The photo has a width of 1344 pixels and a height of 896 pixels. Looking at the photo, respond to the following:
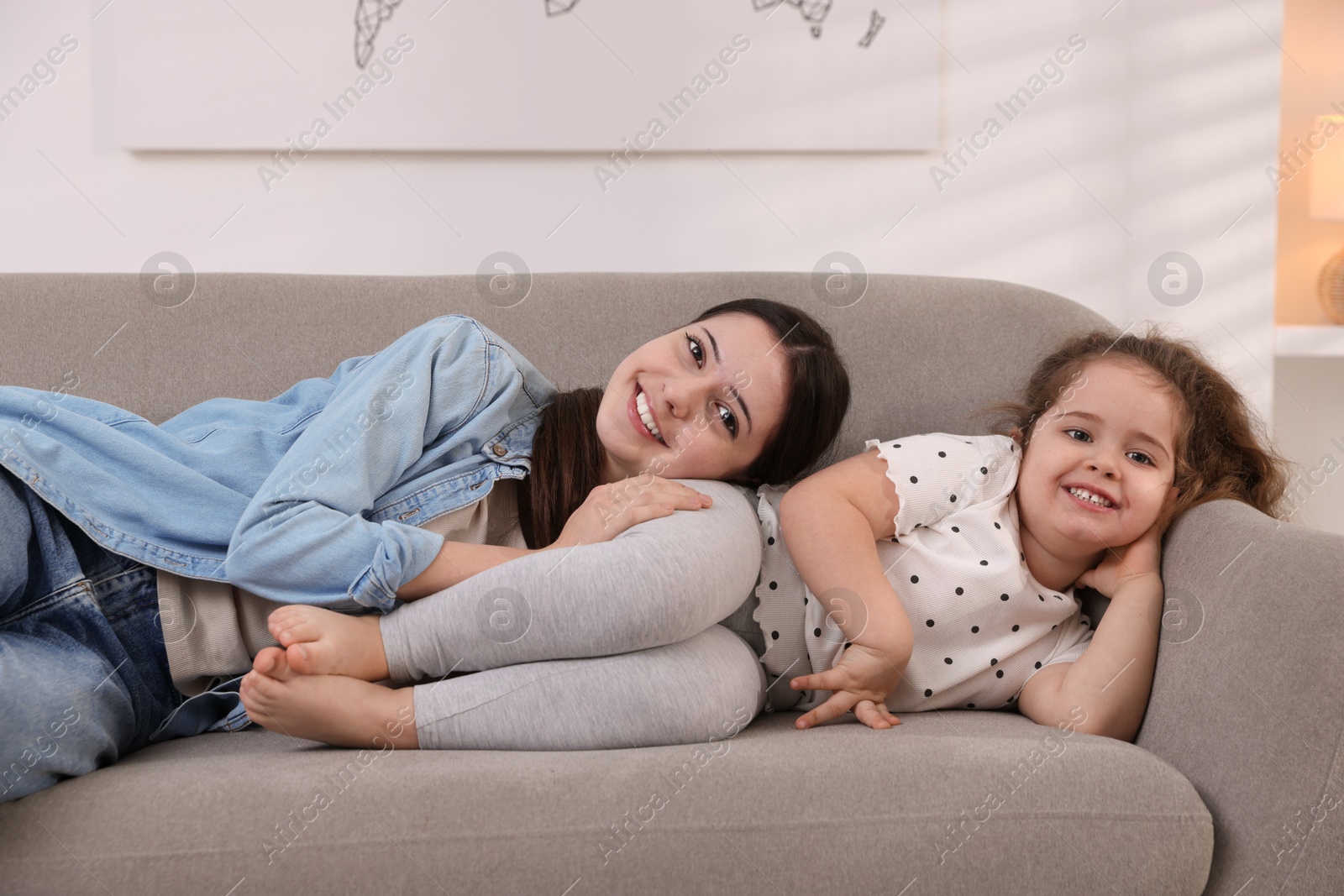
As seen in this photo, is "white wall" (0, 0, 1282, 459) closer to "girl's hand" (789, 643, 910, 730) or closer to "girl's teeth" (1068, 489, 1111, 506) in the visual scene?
"girl's teeth" (1068, 489, 1111, 506)

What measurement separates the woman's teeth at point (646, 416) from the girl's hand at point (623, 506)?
0.26ft

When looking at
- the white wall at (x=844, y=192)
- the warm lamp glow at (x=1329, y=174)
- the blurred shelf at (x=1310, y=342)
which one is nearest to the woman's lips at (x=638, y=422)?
the white wall at (x=844, y=192)

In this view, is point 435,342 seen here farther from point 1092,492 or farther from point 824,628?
point 1092,492

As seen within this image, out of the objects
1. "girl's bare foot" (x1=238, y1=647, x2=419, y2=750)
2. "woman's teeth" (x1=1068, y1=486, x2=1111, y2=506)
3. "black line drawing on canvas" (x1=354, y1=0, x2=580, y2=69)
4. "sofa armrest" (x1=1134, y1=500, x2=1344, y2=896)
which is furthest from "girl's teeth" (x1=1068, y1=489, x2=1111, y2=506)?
"black line drawing on canvas" (x1=354, y1=0, x2=580, y2=69)

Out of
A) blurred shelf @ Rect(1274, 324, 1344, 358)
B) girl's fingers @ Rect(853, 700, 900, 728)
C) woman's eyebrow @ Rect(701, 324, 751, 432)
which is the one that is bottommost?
girl's fingers @ Rect(853, 700, 900, 728)

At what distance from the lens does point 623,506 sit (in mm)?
1070

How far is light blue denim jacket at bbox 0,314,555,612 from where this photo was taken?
98 centimetres

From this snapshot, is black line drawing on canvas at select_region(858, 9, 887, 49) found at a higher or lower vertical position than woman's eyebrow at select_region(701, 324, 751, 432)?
higher

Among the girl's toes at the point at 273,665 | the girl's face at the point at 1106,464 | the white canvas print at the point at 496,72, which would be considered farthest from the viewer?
the white canvas print at the point at 496,72

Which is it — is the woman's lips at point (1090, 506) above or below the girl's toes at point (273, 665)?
above

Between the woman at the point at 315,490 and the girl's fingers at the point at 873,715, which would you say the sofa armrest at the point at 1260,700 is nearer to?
the girl's fingers at the point at 873,715

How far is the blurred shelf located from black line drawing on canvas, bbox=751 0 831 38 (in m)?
1.18

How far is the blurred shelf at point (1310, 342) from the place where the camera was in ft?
6.75

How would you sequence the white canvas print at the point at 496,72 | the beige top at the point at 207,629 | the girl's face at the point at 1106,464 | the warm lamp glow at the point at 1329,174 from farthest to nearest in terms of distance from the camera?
the warm lamp glow at the point at 1329,174 < the white canvas print at the point at 496,72 < the girl's face at the point at 1106,464 < the beige top at the point at 207,629
